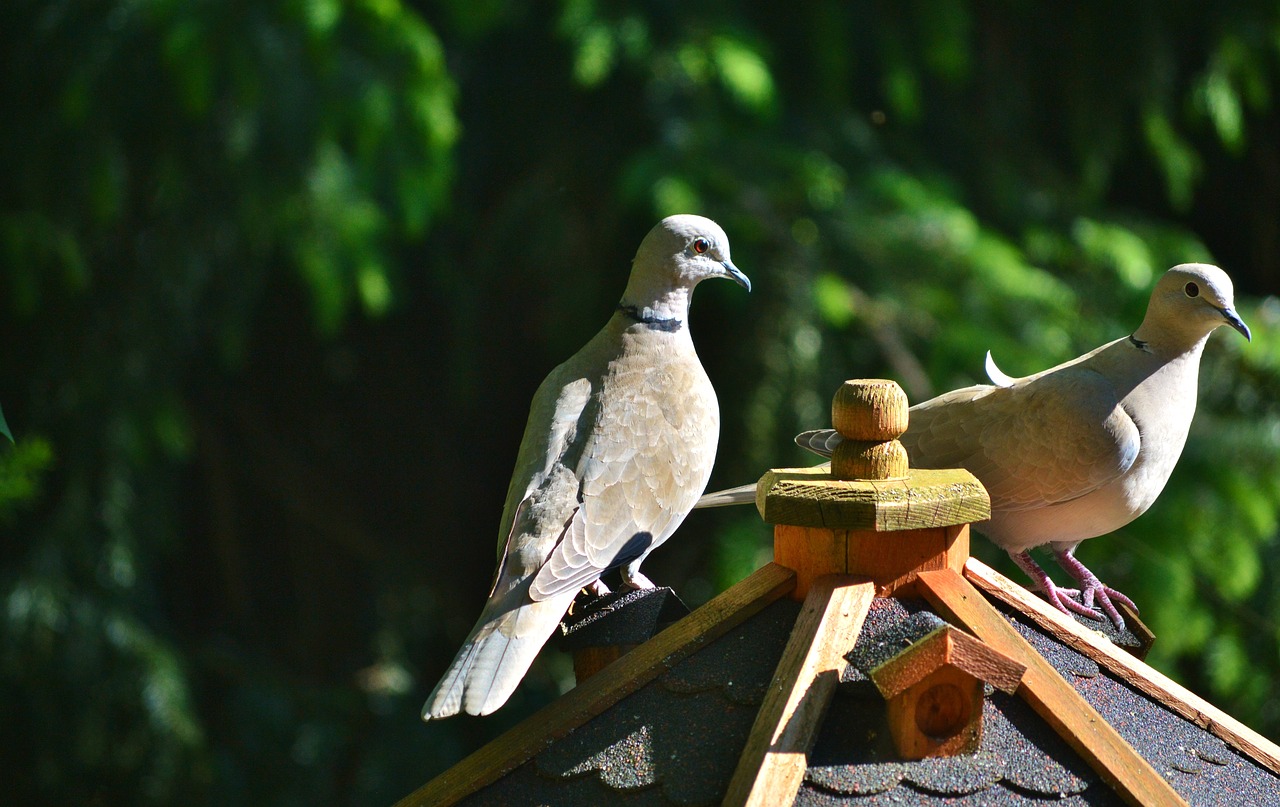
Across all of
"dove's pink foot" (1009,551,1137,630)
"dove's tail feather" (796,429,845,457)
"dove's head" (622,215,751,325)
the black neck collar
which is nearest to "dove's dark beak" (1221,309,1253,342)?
"dove's pink foot" (1009,551,1137,630)

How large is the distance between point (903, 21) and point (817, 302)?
1.21 meters

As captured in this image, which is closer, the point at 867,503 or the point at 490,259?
the point at 867,503

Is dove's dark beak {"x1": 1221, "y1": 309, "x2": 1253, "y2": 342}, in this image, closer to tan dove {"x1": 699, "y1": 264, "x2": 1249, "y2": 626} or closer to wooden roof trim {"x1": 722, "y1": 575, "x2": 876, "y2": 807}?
tan dove {"x1": 699, "y1": 264, "x2": 1249, "y2": 626}

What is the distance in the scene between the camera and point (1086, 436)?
177 centimetres

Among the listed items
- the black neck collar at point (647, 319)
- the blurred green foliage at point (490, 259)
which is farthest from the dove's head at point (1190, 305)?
the blurred green foliage at point (490, 259)

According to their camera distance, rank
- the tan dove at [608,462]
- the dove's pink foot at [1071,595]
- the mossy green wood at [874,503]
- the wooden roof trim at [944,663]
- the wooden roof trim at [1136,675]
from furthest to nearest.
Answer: the dove's pink foot at [1071,595], the tan dove at [608,462], the wooden roof trim at [1136,675], the mossy green wood at [874,503], the wooden roof trim at [944,663]

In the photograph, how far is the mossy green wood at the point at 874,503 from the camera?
1.12 m

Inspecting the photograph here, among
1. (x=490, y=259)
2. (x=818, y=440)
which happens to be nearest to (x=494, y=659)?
(x=818, y=440)

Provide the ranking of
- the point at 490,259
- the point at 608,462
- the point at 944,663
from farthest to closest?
1. the point at 490,259
2. the point at 608,462
3. the point at 944,663

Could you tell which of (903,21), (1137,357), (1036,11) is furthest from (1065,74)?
(1137,357)

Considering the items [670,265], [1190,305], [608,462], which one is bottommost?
[1190,305]

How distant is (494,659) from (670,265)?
82 centimetres

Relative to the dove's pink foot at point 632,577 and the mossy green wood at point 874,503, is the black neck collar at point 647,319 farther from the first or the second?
the mossy green wood at point 874,503

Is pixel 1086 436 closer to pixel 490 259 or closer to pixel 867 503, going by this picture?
pixel 867 503
